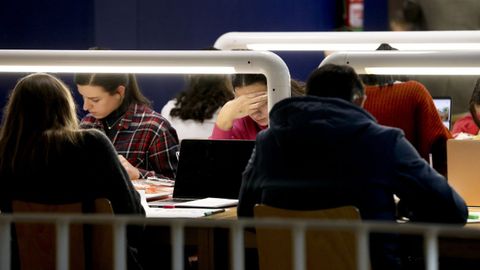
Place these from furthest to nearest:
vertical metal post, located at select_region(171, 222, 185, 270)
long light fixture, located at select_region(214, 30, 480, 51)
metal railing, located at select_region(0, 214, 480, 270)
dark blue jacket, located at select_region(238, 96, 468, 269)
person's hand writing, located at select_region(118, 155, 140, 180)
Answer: long light fixture, located at select_region(214, 30, 480, 51) → person's hand writing, located at select_region(118, 155, 140, 180) → dark blue jacket, located at select_region(238, 96, 468, 269) → vertical metal post, located at select_region(171, 222, 185, 270) → metal railing, located at select_region(0, 214, 480, 270)

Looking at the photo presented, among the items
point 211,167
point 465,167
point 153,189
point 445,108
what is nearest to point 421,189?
point 465,167

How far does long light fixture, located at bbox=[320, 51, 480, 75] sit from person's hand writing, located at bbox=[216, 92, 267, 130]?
0.85 metres

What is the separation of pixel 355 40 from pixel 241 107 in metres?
0.85

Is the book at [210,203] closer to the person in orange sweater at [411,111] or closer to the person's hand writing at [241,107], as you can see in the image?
the person's hand writing at [241,107]

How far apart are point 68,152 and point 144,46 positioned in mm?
4489

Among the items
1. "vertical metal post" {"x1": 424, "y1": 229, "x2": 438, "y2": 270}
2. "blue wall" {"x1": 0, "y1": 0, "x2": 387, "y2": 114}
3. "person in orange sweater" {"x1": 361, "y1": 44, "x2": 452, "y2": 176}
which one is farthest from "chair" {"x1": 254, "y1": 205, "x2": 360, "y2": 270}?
Result: "blue wall" {"x1": 0, "y1": 0, "x2": 387, "y2": 114}

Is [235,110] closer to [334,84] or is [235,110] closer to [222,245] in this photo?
[222,245]

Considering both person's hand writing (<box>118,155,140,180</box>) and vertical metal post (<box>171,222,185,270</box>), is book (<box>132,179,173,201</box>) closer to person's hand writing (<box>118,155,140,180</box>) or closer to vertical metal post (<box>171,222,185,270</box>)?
person's hand writing (<box>118,155,140,180</box>)

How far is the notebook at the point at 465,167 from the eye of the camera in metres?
3.88

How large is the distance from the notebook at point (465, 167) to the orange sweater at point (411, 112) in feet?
1.64

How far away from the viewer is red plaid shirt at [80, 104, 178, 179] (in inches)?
194

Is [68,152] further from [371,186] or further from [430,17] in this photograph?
[430,17]

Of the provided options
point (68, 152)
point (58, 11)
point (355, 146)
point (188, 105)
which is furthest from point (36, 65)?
point (58, 11)

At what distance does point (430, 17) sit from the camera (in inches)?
375
